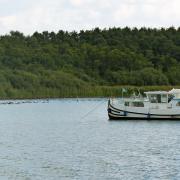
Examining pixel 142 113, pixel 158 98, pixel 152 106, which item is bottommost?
pixel 142 113

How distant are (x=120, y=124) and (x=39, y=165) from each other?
3815 centimetres

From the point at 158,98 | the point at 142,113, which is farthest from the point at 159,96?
the point at 142,113

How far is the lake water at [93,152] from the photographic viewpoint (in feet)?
149


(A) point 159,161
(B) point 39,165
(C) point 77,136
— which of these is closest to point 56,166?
(B) point 39,165

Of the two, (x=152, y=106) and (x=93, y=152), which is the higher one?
(x=152, y=106)

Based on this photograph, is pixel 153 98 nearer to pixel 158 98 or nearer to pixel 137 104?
pixel 158 98

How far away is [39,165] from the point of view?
48469 millimetres

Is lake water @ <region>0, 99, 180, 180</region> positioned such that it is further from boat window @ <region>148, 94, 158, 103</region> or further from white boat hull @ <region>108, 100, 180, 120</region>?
boat window @ <region>148, 94, 158, 103</region>

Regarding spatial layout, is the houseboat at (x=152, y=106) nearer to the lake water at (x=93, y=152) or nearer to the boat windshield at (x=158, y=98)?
the boat windshield at (x=158, y=98)

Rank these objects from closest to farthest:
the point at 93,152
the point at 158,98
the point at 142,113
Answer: the point at 93,152, the point at 158,98, the point at 142,113

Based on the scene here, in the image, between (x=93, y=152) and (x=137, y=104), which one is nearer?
(x=93, y=152)

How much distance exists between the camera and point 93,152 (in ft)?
184

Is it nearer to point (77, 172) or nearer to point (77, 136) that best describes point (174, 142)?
point (77, 136)

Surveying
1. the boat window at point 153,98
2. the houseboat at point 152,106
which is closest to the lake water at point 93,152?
the houseboat at point 152,106
